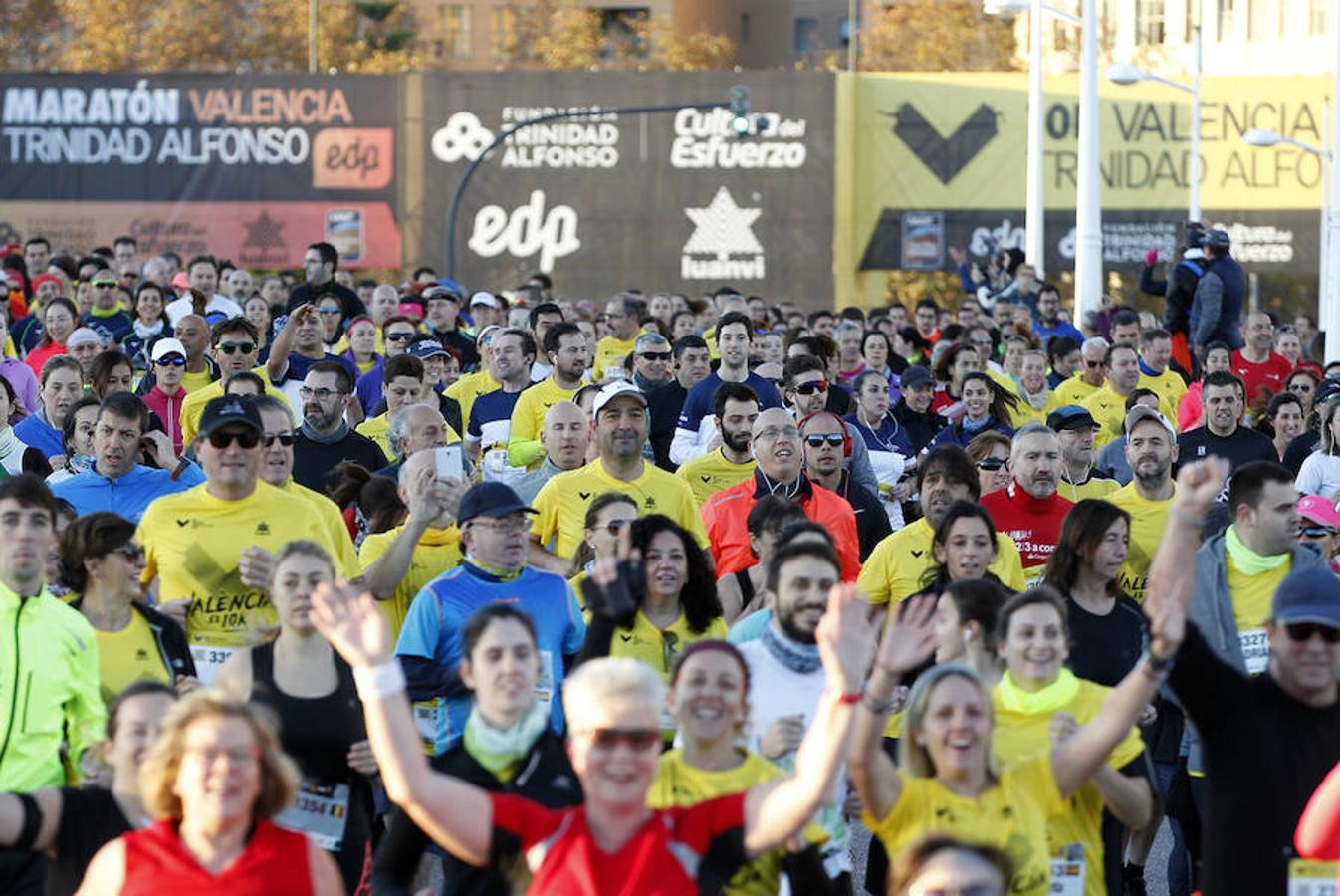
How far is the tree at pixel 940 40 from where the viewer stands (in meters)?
68.2

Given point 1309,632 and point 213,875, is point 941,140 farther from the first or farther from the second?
point 213,875

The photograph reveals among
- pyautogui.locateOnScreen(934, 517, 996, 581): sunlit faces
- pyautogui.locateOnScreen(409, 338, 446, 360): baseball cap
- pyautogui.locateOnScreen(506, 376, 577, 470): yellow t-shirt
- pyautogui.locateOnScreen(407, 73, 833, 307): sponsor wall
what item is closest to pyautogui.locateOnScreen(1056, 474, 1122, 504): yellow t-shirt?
pyautogui.locateOnScreen(506, 376, 577, 470): yellow t-shirt

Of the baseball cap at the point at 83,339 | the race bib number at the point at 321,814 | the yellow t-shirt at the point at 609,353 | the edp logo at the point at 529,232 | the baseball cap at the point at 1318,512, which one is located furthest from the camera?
the edp logo at the point at 529,232

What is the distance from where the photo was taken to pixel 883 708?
6.28 m

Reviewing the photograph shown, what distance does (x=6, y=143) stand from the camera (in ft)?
134

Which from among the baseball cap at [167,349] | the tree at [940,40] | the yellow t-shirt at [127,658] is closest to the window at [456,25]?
the tree at [940,40]

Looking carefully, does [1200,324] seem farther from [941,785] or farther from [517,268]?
[517,268]

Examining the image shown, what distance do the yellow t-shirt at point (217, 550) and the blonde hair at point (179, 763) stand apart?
3.07 meters

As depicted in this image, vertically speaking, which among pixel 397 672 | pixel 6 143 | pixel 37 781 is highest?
pixel 6 143

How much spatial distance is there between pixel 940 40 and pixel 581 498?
59.3m

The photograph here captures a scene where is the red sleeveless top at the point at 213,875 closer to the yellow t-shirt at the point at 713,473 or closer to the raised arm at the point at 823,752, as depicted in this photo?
the raised arm at the point at 823,752

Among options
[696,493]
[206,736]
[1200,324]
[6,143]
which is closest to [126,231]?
[6,143]

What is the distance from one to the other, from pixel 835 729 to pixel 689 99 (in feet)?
114

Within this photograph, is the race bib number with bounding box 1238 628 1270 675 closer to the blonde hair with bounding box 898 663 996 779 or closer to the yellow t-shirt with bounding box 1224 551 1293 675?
the yellow t-shirt with bounding box 1224 551 1293 675
